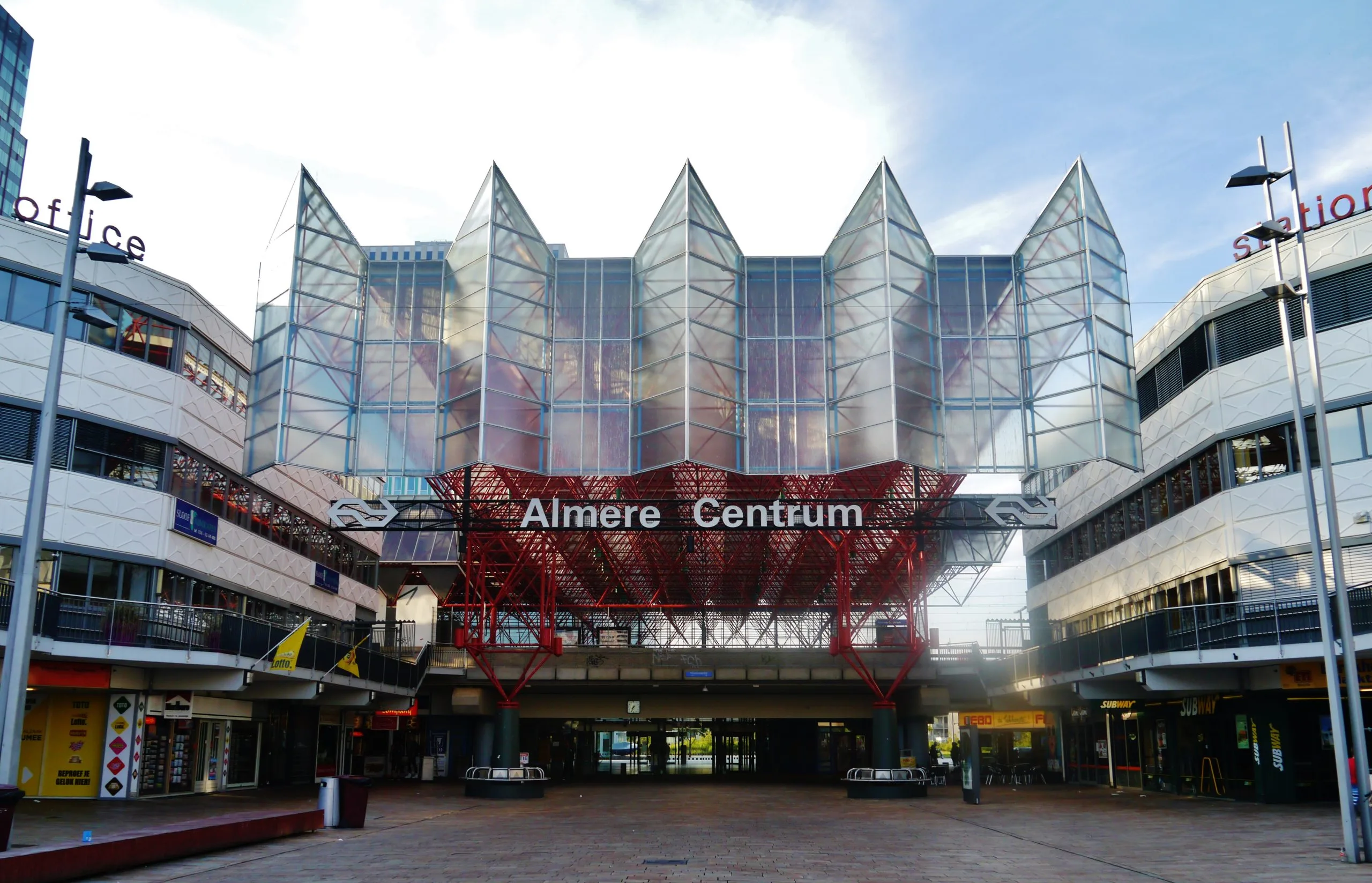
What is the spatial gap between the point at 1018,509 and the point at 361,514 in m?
19.9

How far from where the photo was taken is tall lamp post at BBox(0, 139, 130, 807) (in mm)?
17875

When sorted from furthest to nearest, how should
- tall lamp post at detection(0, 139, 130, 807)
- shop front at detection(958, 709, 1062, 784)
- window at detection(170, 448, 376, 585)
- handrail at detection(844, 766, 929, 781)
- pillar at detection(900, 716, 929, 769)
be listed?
pillar at detection(900, 716, 929, 769)
shop front at detection(958, 709, 1062, 784)
handrail at detection(844, 766, 929, 781)
window at detection(170, 448, 376, 585)
tall lamp post at detection(0, 139, 130, 807)

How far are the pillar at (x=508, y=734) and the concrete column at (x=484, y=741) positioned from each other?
21.6ft

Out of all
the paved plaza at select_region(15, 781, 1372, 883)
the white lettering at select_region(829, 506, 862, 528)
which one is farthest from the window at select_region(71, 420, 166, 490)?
the white lettering at select_region(829, 506, 862, 528)

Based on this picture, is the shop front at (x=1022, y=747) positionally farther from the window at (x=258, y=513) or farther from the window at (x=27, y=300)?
the window at (x=27, y=300)

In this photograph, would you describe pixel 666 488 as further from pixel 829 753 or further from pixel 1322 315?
pixel 829 753

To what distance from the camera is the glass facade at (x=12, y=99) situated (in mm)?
116000

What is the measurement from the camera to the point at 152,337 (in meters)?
33.7

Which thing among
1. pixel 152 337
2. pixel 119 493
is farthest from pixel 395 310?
pixel 119 493

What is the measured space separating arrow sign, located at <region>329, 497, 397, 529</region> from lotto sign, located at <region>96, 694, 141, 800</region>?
24.2 ft

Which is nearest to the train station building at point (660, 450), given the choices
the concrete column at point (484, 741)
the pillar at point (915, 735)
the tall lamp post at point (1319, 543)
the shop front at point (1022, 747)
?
the shop front at point (1022, 747)

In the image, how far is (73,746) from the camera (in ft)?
102

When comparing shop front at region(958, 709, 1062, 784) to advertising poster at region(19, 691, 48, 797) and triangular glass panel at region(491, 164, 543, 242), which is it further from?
advertising poster at region(19, 691, 48, 797)

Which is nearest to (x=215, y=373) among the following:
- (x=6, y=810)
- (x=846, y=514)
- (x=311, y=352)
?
(x=311, y=352)
